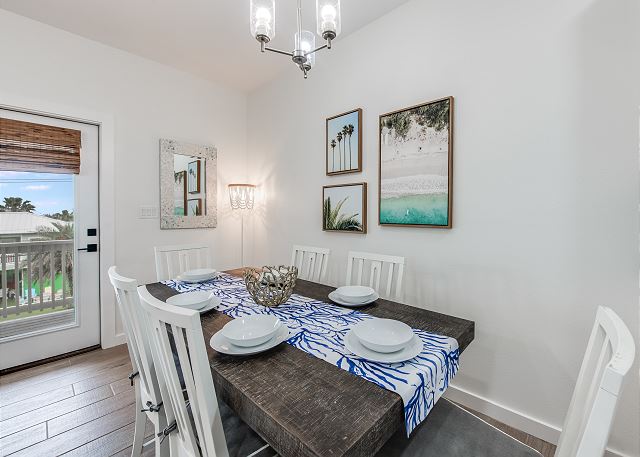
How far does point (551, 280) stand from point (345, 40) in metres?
2.35

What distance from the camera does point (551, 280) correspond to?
1573 millimetres

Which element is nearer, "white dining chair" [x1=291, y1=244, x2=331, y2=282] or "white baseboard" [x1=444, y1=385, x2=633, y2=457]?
"white baseboard" [x1=444, y1=385, x2=633, y2=457]

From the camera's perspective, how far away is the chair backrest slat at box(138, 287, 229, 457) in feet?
2.43

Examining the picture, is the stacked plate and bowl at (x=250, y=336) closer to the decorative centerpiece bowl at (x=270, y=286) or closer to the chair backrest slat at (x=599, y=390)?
the decorative centerpiece bowl at (x=270, y=286)

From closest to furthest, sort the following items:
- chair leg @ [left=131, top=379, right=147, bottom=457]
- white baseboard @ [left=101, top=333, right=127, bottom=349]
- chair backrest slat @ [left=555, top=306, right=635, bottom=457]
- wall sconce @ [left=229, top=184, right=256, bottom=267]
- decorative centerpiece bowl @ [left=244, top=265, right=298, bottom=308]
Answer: chair backrest slat @ [left=555, top=306, right=635, bottom=457] < chair leg @ [left=131, top=379, right=147, bottom=457] < decorative centerpiece bowl @ [left=244, top=265, right=298, bottom=308] < white baseboard @ [left=101, top=333, right=127, bottom=349] < wall sconce @ [left=229, top=184, right=256, bottom=267]

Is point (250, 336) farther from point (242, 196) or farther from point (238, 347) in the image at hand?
point (242, 196)

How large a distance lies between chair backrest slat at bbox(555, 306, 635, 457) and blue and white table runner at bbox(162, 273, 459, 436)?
33cm

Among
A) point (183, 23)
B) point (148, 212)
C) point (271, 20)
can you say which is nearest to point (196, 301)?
point (271, 20)

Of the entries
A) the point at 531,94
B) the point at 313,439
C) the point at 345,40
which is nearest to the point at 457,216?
the point at 531,94

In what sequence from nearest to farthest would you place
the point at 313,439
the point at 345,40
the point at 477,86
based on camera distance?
the point at 313,439 < the point at 477,86 < the point at 345,40

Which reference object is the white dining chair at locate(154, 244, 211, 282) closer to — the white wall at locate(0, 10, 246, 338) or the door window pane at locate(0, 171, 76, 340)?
the white wall at locate(0, 10, 246, 338)

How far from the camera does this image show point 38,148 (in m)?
2.33

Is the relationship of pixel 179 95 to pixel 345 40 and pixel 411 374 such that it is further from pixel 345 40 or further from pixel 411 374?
pixel 411 374

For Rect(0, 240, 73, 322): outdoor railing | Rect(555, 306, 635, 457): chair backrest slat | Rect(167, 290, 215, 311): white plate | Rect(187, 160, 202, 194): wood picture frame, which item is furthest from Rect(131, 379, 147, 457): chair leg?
Rect(187, 160, 202, 194): wood picture frame
